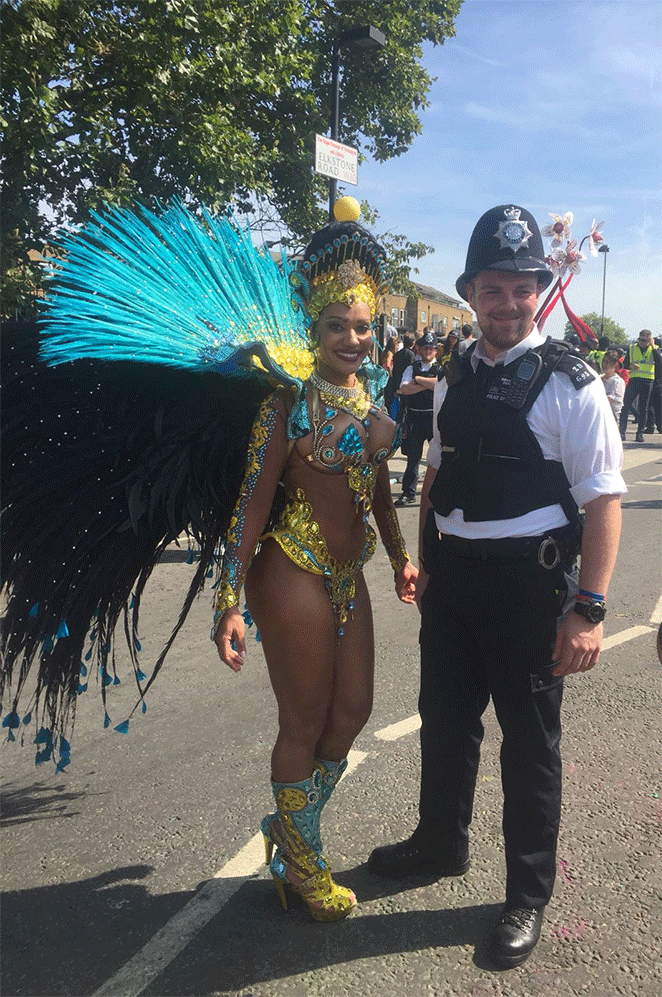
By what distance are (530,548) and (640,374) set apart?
14.1 m

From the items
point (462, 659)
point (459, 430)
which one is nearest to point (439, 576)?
point (462, 659)

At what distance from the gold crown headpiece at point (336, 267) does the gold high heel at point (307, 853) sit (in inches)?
57.2

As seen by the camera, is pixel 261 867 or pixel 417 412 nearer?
pixel 261 867

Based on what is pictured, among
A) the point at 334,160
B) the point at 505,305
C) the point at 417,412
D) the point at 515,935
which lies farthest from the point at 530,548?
the point at 417,412

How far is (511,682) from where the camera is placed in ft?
7.45

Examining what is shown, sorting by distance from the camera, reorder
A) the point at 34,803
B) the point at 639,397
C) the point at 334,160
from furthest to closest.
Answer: the point at 639,397
the point at 334,160
the point at 34,803

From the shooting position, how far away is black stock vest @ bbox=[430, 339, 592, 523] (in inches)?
85.9

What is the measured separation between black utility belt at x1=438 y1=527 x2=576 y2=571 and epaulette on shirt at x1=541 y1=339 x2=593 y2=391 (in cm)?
44

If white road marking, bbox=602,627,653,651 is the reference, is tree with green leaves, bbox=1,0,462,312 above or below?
above

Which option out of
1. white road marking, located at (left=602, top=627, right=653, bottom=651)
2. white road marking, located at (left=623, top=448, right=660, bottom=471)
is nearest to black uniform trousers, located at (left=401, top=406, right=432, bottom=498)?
white road marking, located at (left=602, top=627, right=653, bottom=651)

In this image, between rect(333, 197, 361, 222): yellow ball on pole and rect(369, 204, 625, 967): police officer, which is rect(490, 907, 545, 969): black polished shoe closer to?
rect(369, 204, 625, 967): police officer

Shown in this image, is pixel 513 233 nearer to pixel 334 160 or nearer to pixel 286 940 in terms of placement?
pixel 286 940

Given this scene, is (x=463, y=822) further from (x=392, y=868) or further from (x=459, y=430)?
(x=459, y=430)

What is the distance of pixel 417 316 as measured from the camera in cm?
5850
